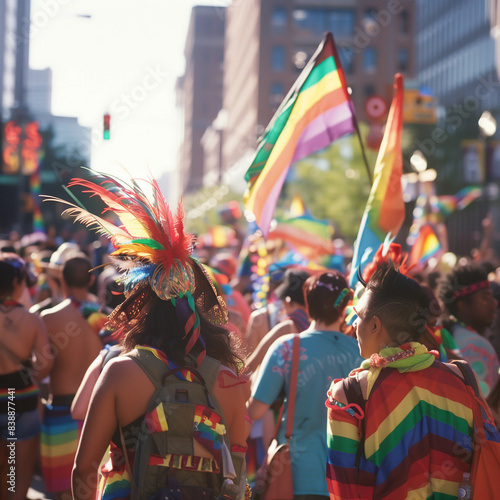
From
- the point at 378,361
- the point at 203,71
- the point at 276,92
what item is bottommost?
the point at 378,361

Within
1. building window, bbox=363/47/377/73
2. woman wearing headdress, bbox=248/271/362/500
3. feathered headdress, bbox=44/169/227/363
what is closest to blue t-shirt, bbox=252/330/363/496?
woman wearing headdress, bbox=248/271/362/500

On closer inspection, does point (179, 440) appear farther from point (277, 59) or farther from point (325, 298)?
point (277, 59)

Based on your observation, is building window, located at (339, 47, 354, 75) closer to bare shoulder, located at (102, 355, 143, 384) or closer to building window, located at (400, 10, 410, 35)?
building window, located at (400, 10, 410, 35)

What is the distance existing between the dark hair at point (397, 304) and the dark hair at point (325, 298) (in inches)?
45.3

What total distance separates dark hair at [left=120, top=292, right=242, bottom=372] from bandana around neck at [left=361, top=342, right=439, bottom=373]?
1.94 feet

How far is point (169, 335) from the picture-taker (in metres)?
2.74

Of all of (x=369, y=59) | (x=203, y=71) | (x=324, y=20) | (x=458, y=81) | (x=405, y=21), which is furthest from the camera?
(x=203, y=71)

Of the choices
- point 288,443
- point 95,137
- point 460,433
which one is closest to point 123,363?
point 460,433

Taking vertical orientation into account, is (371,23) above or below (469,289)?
above

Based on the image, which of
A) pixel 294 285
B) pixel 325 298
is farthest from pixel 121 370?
pixel 294 285

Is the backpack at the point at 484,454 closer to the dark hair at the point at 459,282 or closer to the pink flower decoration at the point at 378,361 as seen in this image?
the pink flower decoration at the point at 378,361

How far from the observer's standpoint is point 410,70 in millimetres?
68188

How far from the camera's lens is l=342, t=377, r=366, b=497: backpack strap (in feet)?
8.21

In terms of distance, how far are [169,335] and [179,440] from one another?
0.39 metres
